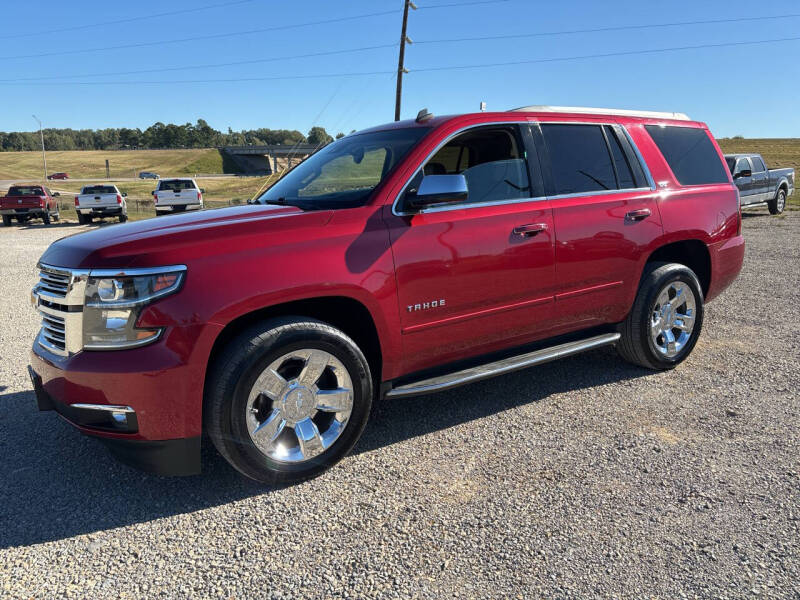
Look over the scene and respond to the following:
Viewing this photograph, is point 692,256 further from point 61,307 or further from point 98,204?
point 98,204

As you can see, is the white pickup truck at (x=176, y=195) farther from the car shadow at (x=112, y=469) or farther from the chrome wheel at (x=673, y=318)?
the chrome wheel at (x=673, y=318)

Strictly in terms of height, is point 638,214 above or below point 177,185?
below

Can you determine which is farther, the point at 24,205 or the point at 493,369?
the point at 24,205

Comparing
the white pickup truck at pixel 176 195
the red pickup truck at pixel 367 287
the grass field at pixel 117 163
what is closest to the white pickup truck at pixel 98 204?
the white pickup truck at pixel 176 195

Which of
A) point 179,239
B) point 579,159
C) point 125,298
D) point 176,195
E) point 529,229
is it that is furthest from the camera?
point 176,195

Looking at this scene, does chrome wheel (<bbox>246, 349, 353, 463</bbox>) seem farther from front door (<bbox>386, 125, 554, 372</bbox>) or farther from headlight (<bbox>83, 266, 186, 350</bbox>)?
headlight (<bbox>83, 266, 186, 350</bbox>)

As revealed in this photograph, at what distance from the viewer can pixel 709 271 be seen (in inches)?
193

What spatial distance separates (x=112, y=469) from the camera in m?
3.28

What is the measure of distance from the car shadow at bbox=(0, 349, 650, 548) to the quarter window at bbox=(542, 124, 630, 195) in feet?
4.84

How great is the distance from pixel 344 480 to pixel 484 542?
885 millimetres

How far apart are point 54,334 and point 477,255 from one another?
228 cm

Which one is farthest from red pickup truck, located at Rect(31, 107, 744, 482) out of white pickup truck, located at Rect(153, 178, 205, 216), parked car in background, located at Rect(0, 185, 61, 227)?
parked car in background, located at Rect(0, 185, 61, 227)

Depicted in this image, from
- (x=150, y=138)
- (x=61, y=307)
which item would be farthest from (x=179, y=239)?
(x=150, y=138)

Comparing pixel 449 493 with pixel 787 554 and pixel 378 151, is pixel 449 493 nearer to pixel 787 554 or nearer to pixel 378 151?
pixel 787 554
